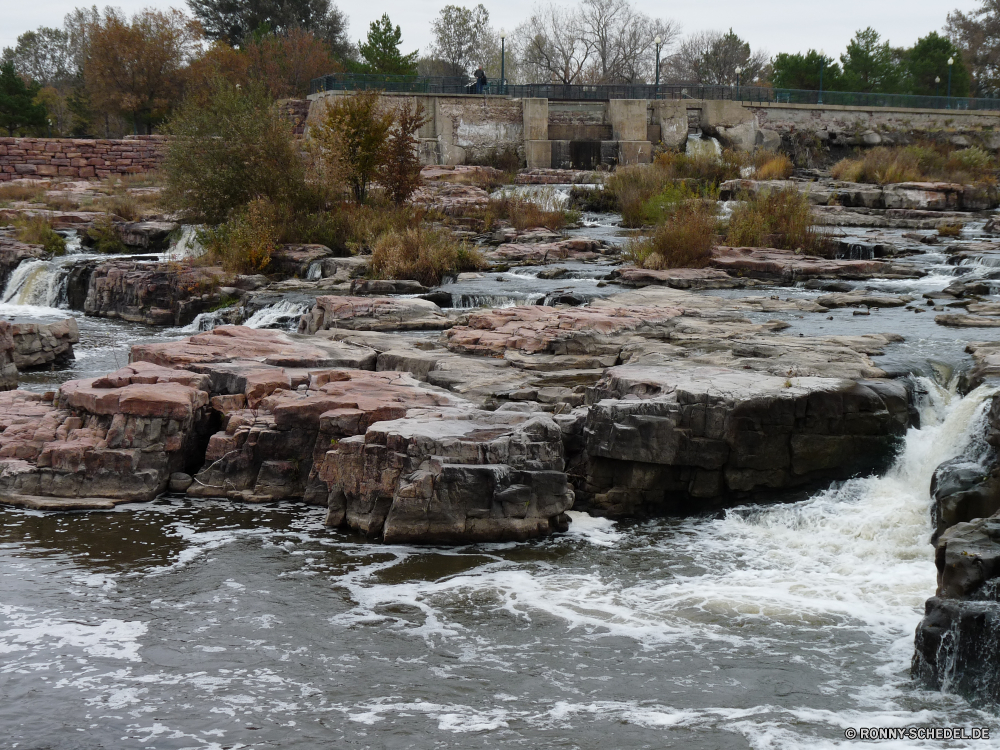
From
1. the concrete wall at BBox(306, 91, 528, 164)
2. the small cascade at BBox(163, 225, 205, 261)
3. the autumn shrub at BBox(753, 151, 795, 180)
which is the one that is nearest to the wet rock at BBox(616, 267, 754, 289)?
the small cascade at BBox(163, 225, 205, 261)

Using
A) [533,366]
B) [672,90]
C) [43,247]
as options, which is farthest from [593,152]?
[533,366]

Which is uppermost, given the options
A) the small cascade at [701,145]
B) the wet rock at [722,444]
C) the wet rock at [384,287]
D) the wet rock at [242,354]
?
the small cascade at [701,145]

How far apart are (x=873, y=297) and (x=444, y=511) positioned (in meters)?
8.40

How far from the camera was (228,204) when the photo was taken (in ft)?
63.2

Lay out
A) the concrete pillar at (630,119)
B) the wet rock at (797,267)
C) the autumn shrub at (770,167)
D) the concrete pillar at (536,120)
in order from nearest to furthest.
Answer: the wet rock at (797,267)
the autumn shrub at (770,167)
the concrete pillar at (536,120)
the concrete pillar at (630,119)

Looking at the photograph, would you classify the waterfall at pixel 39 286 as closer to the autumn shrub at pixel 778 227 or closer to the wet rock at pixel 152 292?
the wet rock at pixel 152 292

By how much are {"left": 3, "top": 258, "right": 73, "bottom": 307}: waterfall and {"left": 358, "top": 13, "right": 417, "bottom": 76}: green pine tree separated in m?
24.9

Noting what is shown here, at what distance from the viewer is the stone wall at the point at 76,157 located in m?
28.8

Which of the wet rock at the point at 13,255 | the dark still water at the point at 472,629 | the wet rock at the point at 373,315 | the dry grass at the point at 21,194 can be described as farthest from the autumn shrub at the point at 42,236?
the dark still water at the point at 472,629

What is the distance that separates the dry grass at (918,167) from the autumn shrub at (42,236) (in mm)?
19932

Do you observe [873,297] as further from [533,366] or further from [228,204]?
[228,204]

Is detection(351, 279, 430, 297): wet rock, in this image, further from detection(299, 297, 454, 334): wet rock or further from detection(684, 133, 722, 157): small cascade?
detection(684, 133, 722, 157): small cascade

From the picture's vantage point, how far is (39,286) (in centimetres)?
1778

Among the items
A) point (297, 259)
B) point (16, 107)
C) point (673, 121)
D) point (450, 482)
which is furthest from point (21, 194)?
point (450, 482)
